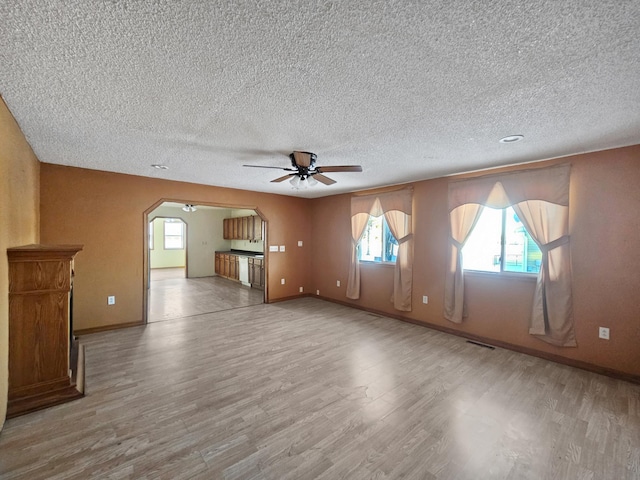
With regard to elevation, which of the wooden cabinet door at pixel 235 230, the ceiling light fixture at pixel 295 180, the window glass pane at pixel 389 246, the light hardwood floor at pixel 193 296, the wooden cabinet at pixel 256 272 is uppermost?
the ceiling light fixture at pixel 295 180

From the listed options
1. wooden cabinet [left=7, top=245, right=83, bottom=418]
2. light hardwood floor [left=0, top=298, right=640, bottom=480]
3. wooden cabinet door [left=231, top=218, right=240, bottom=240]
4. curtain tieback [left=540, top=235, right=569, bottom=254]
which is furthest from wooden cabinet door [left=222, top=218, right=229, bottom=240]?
curtain tieback [left=540, top=235, right=569, bottom=254]

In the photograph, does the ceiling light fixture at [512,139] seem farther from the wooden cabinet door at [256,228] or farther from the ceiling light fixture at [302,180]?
the wooden cabinet door at [256,228]

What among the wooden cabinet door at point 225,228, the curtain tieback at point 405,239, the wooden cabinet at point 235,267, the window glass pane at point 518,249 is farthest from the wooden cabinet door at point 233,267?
the window glass pane at point 518,249

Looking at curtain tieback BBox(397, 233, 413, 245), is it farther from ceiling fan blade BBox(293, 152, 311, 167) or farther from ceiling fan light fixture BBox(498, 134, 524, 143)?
ceiling fan blade BBox(293, 152, 311, 167)

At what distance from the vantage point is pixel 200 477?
1.62m

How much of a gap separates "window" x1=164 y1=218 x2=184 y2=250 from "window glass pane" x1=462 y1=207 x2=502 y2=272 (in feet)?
37.0

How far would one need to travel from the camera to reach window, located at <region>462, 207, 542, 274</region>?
3.54 metres

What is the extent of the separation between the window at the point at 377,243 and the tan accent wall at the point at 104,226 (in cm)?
326

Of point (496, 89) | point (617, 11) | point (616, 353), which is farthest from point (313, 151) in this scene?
point (616, 353)

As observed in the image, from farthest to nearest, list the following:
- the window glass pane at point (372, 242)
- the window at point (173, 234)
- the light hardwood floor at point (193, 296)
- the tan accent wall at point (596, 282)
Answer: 1. the window at point (173, 234)
2. the window glass pane at point (372, 242)
3. the light hardwood floor at point (193, 296)
4. the tan accent wall at point (596, 282)

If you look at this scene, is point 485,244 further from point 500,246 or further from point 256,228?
point 256,228

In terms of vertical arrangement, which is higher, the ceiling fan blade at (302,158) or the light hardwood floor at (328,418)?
the ceiling fan blade at (302,158)

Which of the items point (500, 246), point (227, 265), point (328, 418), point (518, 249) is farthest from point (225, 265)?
point (518, 249)

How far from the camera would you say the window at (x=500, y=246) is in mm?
3541
